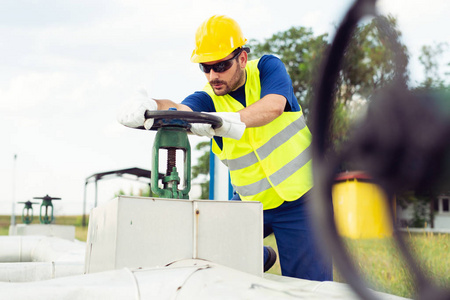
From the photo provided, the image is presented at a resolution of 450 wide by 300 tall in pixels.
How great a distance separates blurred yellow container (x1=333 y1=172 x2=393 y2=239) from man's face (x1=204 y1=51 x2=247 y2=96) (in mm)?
1881

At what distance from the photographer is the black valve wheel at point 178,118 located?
69.4 inches

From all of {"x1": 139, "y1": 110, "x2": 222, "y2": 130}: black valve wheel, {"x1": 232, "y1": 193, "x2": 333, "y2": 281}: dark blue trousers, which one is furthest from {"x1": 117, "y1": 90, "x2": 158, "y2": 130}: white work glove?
{"x1": 232, "y1": 193, "x2": 333, "y2": 281}: dark blue trousers

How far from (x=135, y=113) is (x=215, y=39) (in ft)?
2.17

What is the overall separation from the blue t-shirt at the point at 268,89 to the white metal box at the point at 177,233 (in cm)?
79

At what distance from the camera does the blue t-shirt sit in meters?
2.37

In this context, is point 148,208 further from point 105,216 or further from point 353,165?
point 353,165

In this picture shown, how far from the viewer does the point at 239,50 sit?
8.02ft

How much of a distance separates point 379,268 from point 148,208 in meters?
1.14

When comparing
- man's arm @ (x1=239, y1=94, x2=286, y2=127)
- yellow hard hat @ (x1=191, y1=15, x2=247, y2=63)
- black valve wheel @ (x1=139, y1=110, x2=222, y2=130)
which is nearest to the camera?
black valve wheel @ (x1=139, y1=110, x2=222, y2=130)

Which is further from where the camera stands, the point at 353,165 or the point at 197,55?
the point at 197,55

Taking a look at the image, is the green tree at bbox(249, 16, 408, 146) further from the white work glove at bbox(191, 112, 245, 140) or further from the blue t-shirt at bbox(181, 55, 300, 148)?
the blue t-shirt at bbox(181, 55, 300, 148)

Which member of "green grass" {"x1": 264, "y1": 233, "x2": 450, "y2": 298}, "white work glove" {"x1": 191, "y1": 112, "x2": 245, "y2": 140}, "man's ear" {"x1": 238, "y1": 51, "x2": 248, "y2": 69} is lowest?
"green grass" {"x1": 264, "y1": 233, "x2": 450, "y2": 298}

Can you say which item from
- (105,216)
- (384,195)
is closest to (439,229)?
(384,195)

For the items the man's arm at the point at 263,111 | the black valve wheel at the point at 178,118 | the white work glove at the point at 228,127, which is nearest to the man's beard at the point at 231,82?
the man's arm at the point at 263,111
